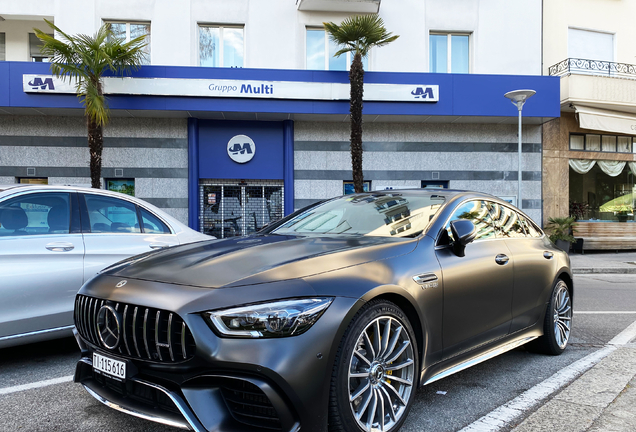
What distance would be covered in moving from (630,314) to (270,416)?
5850 mm

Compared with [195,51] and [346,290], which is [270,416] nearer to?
[346,290]

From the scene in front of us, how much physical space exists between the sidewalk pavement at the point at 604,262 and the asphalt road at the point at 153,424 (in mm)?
7206

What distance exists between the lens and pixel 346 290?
226 cm

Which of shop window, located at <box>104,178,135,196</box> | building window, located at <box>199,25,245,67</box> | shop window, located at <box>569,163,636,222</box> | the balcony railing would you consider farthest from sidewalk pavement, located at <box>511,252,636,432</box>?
shop window, located at <box>569,163,636,222</box>

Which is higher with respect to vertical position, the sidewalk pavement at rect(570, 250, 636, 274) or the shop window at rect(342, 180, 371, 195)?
the shop window at rect(342, 180, 371, 195)

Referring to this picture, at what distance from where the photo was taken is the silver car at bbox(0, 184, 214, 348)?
11.8 ft

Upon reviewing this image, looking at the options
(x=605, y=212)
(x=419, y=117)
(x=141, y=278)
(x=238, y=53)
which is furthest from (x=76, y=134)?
(x=605, y=212)

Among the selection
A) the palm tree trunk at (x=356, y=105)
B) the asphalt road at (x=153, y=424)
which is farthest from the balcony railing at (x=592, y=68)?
the asphalt road at (x=153, y=424)

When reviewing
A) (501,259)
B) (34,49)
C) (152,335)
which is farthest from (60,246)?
(34,49)

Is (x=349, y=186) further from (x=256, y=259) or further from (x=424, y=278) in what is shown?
(x=256, y=259)

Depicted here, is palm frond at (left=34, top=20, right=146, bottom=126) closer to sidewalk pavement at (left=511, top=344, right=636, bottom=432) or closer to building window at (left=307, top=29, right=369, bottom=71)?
building window at (left=307, top=29, right=369, bottom=71)

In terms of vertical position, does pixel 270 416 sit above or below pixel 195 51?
below

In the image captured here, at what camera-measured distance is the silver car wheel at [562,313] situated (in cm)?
411

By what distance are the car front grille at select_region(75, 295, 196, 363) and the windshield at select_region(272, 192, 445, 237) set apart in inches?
57.5
